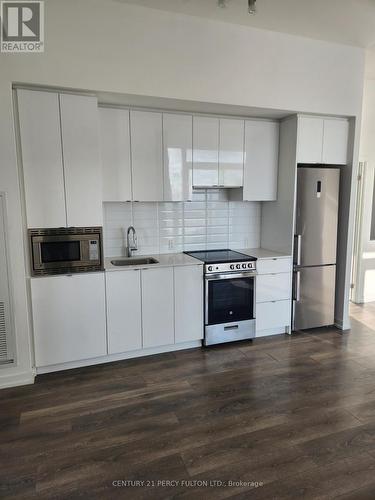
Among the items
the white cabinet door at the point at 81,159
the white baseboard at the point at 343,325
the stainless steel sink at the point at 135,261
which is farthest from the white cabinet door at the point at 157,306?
the white baseboard at the point at 343,325

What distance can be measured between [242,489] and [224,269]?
208 centimetres

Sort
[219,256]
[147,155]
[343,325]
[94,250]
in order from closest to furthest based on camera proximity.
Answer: [94,250] → [147,155] → [219,256] → [343,325]

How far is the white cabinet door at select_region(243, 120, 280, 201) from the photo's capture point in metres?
3.93

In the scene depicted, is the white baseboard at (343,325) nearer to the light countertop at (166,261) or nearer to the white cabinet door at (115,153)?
the light countertop at (166,261)

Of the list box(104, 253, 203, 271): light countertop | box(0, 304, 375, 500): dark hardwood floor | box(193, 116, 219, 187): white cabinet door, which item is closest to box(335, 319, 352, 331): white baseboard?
box(0, 304, 375, 500): dark hardwood floor

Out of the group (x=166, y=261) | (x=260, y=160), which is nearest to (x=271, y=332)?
(x=166, y=261)

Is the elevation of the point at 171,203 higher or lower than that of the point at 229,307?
higher

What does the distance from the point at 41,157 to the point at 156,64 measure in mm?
1307

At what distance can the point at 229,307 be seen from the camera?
3.75 meters

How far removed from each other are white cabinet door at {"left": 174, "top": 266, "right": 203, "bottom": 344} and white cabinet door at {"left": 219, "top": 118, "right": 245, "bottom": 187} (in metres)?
1.11

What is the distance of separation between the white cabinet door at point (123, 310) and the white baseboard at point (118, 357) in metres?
0.12

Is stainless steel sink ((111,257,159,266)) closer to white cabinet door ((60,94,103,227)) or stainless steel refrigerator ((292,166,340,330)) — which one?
white cabinet door ((60,94,103,227))

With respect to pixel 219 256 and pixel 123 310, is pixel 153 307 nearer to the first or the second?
pixel 123 310

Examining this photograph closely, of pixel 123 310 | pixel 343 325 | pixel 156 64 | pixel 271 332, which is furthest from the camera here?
pixel 343 325
